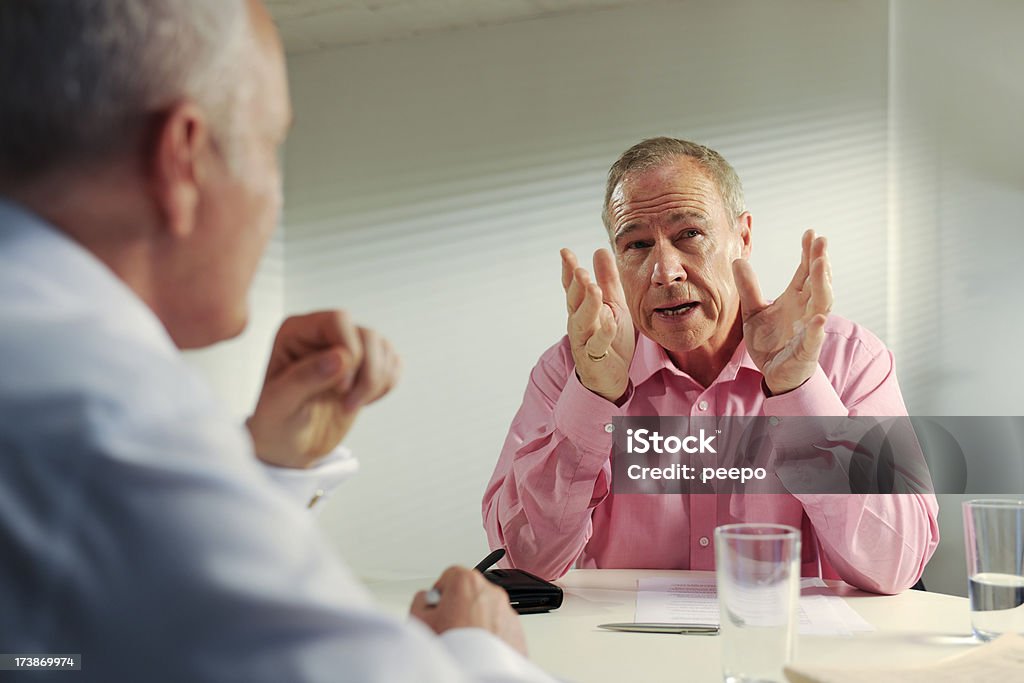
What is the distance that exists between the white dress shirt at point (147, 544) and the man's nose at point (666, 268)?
4.81ft

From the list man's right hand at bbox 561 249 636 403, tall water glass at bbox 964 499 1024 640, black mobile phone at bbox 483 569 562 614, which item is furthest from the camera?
man's right hand at bbox 561 249 636 403

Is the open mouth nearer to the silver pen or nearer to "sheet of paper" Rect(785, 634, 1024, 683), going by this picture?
the silver pen

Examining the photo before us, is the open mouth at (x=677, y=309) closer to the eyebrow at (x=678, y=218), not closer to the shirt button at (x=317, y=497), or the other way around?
the eyebrow at (x=678, y=218)

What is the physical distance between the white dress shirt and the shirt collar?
149 cm

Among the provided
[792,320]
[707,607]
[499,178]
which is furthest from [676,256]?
[499,178]

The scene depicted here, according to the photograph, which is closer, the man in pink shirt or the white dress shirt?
the white dress shirt

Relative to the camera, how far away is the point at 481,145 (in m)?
3.74

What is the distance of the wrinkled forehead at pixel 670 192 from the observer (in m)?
1.86

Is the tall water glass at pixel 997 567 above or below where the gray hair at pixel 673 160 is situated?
below

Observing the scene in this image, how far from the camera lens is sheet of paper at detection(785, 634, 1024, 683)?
0.78m

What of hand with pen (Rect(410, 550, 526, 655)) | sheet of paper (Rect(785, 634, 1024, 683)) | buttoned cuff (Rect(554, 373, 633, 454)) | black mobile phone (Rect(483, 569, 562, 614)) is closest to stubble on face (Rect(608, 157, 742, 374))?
buttoned cuff (Rect(554, 373, 633, 454))

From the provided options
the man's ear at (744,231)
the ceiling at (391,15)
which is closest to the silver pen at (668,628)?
the man's ear at (744,231)

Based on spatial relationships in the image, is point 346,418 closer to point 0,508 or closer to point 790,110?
point 0,508

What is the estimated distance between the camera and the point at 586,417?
1.61 m
